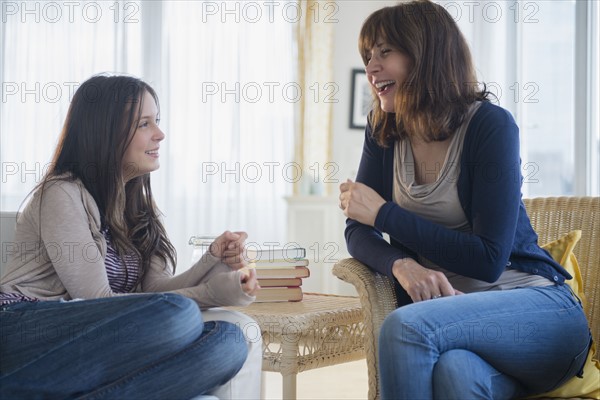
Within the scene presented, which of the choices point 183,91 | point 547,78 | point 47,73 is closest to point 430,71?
point 547,78

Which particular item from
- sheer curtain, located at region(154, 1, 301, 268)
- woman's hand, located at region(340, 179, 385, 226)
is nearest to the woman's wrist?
woman's hand, located at region(340, 179, 385, 226)

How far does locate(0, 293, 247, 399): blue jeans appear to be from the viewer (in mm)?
1429

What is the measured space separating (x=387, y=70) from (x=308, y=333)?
697 millimetres

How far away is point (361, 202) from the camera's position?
5.84 ft

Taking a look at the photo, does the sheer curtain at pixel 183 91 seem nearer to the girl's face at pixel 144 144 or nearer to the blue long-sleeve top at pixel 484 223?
the girl's face at pixel 144 144

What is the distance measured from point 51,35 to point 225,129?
4.09 feet

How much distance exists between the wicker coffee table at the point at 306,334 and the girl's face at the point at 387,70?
1.90 feet

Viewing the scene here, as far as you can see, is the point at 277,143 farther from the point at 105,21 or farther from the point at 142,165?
the point at 142,165

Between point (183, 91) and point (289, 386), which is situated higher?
point (183, 91)

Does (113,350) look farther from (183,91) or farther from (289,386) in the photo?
(183,91)

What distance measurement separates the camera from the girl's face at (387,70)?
1839mm

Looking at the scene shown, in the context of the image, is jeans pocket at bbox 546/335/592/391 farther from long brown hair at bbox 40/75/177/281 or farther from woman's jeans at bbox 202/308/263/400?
long brown hair at bbox 40/75/177/281

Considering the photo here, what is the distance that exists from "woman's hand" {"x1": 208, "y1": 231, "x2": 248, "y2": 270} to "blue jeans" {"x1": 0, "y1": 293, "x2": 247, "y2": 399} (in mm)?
299

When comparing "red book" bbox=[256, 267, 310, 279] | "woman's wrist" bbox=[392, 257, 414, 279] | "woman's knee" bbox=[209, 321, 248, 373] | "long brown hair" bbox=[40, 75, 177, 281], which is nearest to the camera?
"woman's knee" bbox=[209, 321, 248, 373]
